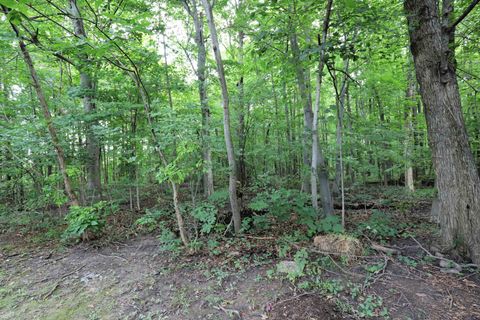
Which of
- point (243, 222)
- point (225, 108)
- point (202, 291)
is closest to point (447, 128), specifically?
point (225, 108)

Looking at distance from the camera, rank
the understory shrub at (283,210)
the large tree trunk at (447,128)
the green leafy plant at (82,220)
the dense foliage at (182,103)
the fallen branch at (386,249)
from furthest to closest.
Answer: the green leafy plant at (82,220), the understory shrub at (283,210), the dense foliage at (182,103), the fallen branch at (386,249), the large tree trunk at (447,128)

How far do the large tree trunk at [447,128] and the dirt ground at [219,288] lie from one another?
0.63 m

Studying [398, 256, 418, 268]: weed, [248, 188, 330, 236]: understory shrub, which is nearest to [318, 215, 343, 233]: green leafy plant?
[248, 188, 330, 236]: understory shrub

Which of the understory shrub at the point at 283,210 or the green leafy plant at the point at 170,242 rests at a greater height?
the understory shrub at the point at 283,210

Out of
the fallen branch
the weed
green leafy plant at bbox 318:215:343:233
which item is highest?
green leafy plant at bbox 318:215:343:233

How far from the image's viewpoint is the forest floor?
2607 mm

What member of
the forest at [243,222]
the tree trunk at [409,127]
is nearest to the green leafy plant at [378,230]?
the forest at [243,222]

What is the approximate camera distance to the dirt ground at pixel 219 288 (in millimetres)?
2598

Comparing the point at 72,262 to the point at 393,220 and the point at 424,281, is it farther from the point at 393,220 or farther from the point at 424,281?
the point at 393,220

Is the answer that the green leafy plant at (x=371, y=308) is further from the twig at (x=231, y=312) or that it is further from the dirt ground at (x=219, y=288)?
the twig at (x=231, y=312)

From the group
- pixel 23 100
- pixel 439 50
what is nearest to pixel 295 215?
pixel 439 50

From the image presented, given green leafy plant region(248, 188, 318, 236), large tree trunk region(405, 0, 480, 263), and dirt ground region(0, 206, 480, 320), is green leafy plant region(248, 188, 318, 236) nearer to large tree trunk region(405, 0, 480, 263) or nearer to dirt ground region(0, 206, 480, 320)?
dirt ground region(0, 206, 480, 320)

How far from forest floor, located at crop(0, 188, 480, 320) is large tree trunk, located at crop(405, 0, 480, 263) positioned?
612 millimetres

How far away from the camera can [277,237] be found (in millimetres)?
4281
